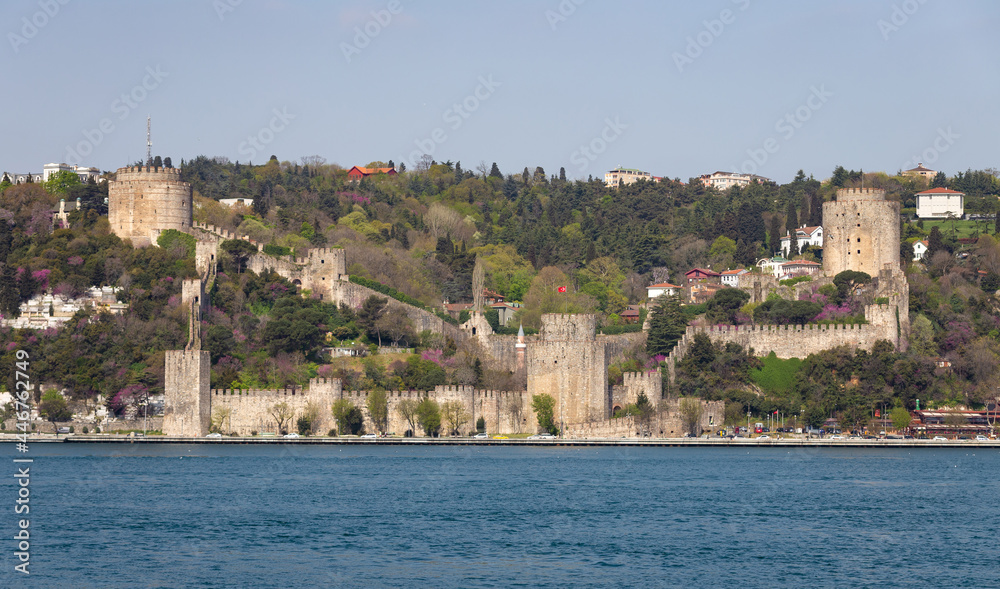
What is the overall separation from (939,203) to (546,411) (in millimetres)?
46847

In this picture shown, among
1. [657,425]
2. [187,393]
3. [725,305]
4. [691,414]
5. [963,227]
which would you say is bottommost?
[657,425]

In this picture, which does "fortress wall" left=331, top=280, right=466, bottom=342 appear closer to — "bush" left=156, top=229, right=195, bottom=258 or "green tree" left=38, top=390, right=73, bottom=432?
"bush" left=156, top=229, right=195, bottom=258

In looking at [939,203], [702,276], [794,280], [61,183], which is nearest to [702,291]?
[702,276]

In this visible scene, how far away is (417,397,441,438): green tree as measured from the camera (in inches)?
2403

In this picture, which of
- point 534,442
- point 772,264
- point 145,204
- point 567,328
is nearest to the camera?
point 534,442

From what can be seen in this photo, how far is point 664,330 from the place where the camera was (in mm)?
66938

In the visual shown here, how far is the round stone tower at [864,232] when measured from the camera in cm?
7181

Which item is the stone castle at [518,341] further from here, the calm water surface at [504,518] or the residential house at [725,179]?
the residential house at [725,179]

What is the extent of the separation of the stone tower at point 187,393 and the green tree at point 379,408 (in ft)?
20.7

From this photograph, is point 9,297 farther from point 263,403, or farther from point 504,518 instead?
point 504,518

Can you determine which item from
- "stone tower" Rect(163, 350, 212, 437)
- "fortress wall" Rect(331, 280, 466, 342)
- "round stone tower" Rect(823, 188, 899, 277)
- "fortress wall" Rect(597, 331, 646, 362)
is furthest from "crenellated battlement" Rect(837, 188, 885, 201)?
"stone tower" Rect(163, 350, 212, 437)

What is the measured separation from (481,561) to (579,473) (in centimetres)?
1698

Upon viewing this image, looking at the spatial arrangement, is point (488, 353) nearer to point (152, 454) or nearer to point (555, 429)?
point (555, 429)

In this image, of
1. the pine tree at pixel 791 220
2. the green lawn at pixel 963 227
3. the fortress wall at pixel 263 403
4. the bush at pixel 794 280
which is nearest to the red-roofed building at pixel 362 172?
the pine tree at pixel 791 220
